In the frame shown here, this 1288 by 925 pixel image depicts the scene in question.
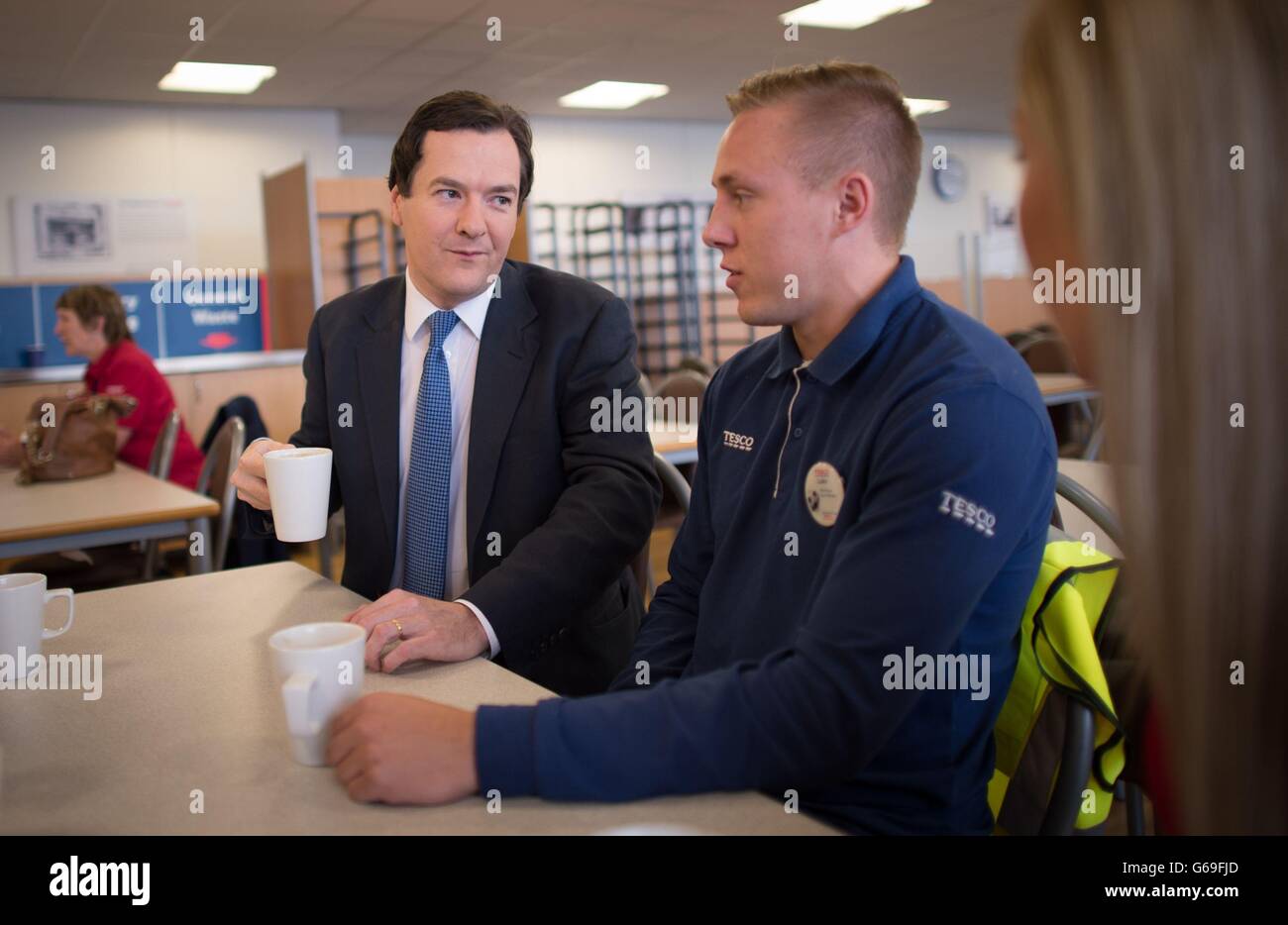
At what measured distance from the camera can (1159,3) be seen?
0.60 m

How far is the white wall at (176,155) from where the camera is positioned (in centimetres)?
812

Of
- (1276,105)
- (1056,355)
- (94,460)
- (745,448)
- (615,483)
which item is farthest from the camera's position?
(1056,355)

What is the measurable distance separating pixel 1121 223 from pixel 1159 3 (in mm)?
122

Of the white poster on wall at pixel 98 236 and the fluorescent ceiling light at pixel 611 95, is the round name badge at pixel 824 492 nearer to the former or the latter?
the fluorescent ceiling light at pixel 611 95

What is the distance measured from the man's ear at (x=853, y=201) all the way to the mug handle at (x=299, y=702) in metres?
0.81

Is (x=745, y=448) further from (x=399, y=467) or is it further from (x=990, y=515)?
(x=399, y=467)

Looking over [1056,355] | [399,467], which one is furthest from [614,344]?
[1056,355]

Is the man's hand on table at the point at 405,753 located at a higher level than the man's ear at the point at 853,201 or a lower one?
lower

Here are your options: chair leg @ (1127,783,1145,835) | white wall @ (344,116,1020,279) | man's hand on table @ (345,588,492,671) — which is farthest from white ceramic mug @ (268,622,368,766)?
white wall @ (344,116,1020,279)

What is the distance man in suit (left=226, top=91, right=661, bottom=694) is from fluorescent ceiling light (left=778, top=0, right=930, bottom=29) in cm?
549

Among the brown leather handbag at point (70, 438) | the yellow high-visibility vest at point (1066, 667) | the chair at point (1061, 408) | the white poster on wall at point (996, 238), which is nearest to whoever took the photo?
the yellow high-visibility vest at point (1066, 667)

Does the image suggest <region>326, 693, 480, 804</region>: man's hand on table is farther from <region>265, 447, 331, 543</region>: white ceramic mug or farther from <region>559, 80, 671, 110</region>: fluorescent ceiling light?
<region>559, 80, 671, 110</region>: fluorescent ceiling light

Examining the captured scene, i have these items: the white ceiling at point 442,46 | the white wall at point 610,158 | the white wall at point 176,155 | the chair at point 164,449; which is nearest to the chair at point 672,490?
the chair at point 164,449

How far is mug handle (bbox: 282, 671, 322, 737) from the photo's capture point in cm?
92
